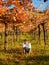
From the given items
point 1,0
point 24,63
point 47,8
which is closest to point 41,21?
point 47,8

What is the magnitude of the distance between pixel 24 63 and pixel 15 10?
3.63 meters

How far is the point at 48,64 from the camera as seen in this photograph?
17.5 metres

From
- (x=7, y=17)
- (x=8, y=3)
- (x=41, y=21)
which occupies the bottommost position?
(x=41, y=21)

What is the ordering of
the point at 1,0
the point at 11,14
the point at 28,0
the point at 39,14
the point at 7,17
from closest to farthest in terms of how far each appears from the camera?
the point at 1,0
the point at 28,0
the point at 11,14
the point at 7,17
the point at 39,14

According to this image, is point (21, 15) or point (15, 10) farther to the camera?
point (21, 15)

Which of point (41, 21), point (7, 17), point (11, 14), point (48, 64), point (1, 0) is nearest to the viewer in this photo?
point (1, 0)

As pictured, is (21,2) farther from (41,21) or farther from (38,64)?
(41,21)

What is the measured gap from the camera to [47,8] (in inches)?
1480

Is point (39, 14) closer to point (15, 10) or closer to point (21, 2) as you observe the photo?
point (15, 10)

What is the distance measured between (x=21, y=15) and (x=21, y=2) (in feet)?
14.0

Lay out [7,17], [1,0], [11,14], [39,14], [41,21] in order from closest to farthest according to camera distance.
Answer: [1,0] < [11,14] < [7,17] < [41,21] < [39,14]

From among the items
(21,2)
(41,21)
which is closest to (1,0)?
(21,2)

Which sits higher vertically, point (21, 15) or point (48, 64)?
point (21, 15)

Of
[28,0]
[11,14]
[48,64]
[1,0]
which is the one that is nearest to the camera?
[1,0]
